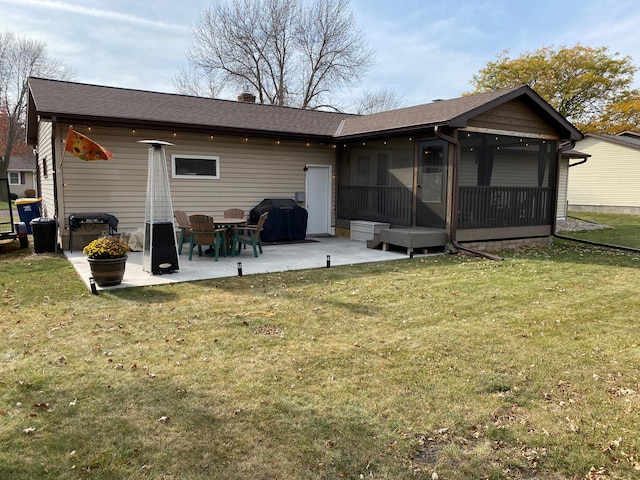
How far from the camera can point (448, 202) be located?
916cm

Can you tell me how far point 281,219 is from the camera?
10641mm

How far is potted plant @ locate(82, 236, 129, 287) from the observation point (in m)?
5.66

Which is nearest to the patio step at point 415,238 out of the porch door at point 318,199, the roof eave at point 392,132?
the roof eave at point 392,132

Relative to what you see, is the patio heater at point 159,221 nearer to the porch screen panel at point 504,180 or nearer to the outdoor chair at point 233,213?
the outdoor chair at point 233,213

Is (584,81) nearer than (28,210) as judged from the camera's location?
No

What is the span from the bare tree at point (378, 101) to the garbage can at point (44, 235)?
85.6 ft

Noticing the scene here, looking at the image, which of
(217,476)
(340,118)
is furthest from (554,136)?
(217,476)

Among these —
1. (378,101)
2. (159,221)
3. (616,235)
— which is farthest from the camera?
(378,101)

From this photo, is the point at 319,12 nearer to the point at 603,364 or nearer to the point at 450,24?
the point at 450,24

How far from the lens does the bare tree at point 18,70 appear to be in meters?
30.6

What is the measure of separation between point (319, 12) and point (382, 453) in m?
26.8

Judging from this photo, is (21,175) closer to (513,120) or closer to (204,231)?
(204,231)

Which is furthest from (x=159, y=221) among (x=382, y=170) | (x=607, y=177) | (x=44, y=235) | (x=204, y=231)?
(x=607, y=177)

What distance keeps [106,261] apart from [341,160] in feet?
25.0
